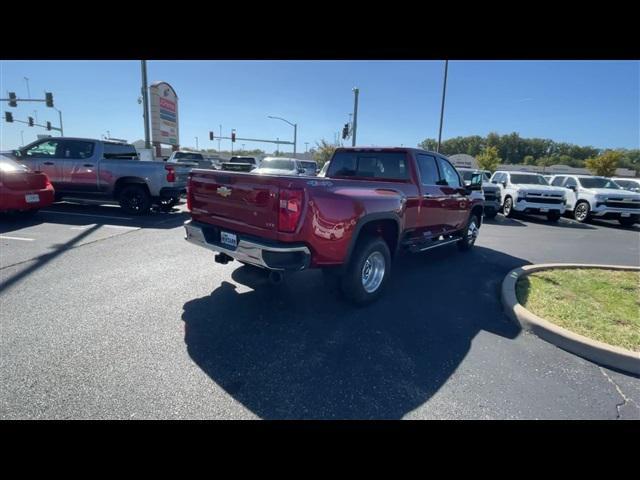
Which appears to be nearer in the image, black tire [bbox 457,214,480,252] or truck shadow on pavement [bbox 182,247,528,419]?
truck shadow on pavement [bbox 182,247,528,419]

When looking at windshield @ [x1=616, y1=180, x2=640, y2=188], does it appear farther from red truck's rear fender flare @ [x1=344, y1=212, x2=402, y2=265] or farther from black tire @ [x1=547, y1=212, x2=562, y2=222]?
red truck's rear fender flare @ [x1=344, y1=212, x2=402, y2=265]

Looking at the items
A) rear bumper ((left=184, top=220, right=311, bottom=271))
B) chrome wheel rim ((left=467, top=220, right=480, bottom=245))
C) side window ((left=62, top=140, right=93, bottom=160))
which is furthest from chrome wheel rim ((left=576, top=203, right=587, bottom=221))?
side window ((left=62, top=140, right=93, bottom=160))

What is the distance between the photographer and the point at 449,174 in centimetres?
608

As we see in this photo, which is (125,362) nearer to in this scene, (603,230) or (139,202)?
(139,202)

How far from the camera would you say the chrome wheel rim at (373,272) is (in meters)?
4.16

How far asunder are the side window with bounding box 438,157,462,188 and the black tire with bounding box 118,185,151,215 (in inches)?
310

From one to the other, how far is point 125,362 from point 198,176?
2315mm

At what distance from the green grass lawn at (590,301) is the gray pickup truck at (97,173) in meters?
8.95

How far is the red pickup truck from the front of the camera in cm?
319

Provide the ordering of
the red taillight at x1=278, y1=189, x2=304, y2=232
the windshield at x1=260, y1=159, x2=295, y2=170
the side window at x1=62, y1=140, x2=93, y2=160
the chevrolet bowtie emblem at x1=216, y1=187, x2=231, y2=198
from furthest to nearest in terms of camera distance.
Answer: the windshield at x1=260, y1=159, x2=295, y2=170 → the side window at x1=62, y1=140, x2=93, y2=160 → the chevrolet bowtie emblem at x1=216, y1=187, x2=231, y2=198 → the red taillight at x1=278, y1=189, x2=304, y2=232

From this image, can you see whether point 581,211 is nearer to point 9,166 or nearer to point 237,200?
point 237,200

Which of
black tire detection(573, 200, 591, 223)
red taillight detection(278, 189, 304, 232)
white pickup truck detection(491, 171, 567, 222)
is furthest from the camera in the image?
black tire detection(573, 200, 591, 223)

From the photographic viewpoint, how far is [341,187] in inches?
143
